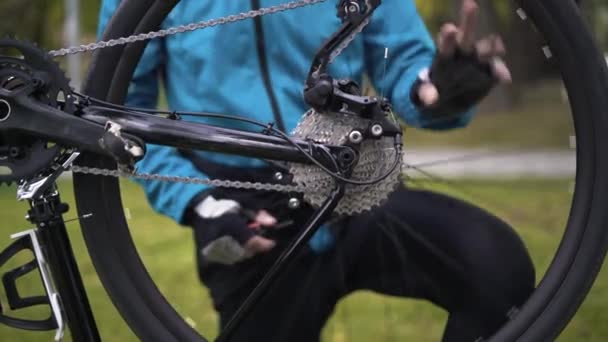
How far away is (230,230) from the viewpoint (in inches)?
79.4

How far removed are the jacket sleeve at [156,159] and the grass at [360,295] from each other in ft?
0.21

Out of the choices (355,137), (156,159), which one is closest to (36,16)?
(156,159)

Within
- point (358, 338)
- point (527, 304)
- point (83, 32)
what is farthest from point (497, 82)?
point (83, 32)

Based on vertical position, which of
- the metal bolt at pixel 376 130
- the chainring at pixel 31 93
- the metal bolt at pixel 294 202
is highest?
the chainring at pixel 31 93

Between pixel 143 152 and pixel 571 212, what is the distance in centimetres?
75

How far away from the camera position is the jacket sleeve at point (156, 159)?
2109 mm

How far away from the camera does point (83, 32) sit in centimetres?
1689

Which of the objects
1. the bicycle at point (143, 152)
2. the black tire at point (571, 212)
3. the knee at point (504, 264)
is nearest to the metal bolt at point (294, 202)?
the bicycle at point (143, 152)

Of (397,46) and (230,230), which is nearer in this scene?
(230,230)

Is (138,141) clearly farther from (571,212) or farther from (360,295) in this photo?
(360,295)

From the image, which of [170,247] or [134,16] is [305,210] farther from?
[170,247]

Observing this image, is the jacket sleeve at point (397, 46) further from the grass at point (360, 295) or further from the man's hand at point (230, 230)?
the man's hand at point (230, 230)

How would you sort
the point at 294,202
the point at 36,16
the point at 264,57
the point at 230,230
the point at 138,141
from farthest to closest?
the point at 36,16 → the point at 264,57 → the point at 230,230 → the point at 294,202 → the point at 138,141

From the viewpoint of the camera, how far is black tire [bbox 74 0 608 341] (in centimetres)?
168
